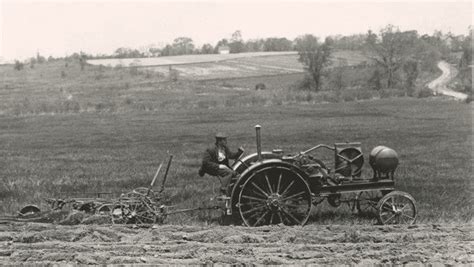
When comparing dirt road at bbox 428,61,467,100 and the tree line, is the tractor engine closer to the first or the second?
dirt road at bbox 428,61,467,100

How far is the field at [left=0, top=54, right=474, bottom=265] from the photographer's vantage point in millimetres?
7500

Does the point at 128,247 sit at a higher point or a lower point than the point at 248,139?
higher

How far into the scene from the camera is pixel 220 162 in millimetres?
9242

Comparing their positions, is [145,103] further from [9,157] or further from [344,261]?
[344,261]

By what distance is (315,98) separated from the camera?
50.3 m

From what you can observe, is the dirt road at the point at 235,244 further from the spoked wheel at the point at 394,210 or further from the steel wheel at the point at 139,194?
the steel wheel at the point at 139,194

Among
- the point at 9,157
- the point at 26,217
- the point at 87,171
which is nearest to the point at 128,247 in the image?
the point at 26,217

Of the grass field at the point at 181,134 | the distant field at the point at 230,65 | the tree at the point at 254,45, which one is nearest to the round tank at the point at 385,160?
the grass field at the point at 181,134

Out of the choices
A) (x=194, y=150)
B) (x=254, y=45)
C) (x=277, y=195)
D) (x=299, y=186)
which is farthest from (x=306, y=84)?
(x=254, y=45)

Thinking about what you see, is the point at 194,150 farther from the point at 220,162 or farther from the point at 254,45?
the point at 254,45

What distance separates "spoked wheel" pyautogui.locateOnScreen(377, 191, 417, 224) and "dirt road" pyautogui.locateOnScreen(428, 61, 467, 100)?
1858 inches

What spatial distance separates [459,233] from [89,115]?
33.6 meters

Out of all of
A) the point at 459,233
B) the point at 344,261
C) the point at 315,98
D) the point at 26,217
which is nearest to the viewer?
the point at 344,261

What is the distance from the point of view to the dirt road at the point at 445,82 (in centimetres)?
5847
